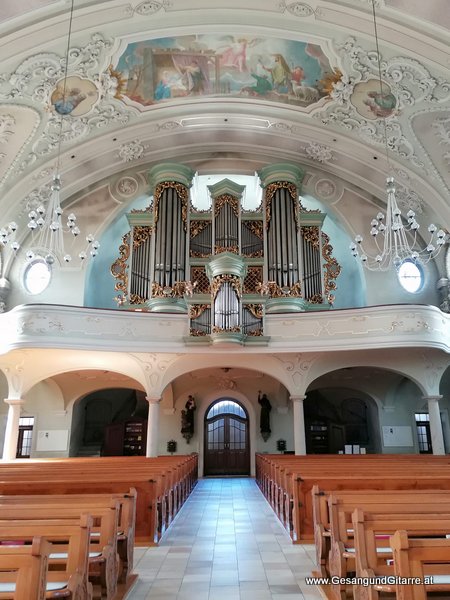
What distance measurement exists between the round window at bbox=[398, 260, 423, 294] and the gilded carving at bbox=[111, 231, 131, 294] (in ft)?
27.1

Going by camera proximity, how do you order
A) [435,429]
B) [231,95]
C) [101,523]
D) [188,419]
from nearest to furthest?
[101,523]
[435,429]
[231,95]
[188,419]

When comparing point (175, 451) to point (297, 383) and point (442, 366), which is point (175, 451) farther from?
point (442, 366)

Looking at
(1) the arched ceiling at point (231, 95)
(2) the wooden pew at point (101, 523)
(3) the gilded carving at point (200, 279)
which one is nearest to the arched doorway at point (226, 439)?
(3) the gilded carving at point (200, 279)

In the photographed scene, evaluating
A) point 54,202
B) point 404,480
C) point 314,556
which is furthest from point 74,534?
point 54,202

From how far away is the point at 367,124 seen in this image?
12852 millimetres

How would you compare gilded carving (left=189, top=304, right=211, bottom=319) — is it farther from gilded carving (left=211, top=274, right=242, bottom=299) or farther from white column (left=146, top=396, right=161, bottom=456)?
white column (left=146, top=396, right=161, bottom=456)

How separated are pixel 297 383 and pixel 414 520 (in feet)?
32.1

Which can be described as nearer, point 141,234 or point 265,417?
point 141,234

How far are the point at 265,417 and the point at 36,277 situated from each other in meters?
8.43

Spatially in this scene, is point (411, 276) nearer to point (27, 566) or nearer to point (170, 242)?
point (170, 242)

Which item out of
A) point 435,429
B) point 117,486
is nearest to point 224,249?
point 435,429

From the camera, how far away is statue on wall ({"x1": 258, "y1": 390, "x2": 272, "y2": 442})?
15484mm

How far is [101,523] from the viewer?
371cm

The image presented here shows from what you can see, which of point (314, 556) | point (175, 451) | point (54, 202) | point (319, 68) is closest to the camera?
point (314, 556)
